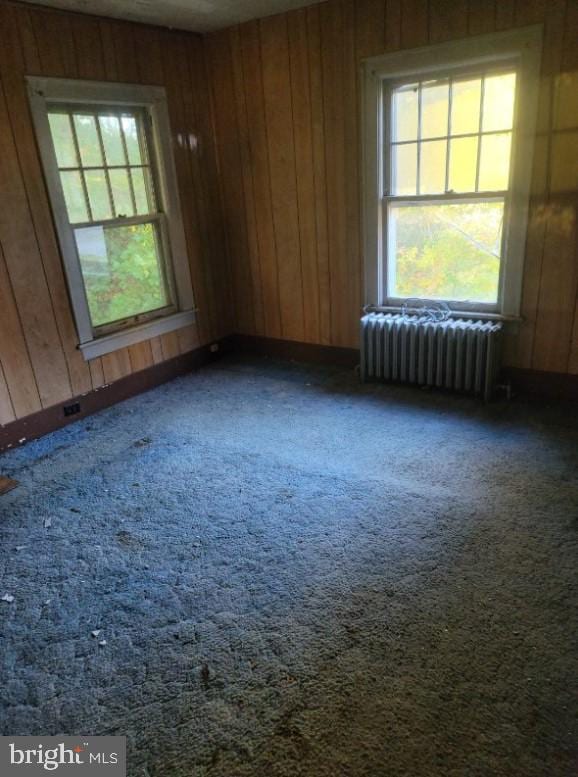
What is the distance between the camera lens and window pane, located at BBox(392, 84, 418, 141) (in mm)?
3480

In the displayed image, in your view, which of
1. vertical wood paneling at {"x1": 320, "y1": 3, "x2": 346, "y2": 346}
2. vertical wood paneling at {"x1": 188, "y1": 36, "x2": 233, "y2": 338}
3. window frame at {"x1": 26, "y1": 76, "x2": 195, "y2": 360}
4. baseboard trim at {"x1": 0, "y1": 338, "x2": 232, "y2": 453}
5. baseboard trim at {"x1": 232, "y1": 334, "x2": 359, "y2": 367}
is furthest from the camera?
baseboard trim at {"x1": 232, "y1": 334, "x2": 359, "y2": 367}

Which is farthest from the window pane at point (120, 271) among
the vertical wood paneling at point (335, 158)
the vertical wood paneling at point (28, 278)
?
the vertical wood paneling at point (335, 158)

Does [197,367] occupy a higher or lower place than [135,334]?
lower

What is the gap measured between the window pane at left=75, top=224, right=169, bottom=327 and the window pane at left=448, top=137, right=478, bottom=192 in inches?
85.8

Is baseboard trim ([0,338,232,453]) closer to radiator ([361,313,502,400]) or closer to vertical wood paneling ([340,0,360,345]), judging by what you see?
vertical wood paneling ([340,0,360,345])

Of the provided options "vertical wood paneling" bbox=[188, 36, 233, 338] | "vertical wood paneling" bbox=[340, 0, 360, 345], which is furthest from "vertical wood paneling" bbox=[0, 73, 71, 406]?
"vertical wood paneling" bbox=[340, 0, 360, 345]

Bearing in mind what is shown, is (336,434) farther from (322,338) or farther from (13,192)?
(13,192)

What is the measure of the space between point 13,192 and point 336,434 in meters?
2.37

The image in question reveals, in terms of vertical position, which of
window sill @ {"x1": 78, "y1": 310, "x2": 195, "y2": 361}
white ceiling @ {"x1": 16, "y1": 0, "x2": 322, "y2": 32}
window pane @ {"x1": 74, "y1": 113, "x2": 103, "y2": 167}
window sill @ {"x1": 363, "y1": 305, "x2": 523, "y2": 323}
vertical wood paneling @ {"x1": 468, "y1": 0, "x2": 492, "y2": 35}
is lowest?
window sill @ {"x1": 78, "y1": 310, "x2": 195, "y2": 361}

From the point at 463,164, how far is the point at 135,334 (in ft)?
8.27

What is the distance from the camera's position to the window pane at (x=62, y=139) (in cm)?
330

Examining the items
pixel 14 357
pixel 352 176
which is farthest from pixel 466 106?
pixel 14 357

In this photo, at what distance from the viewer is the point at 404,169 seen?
3.65m

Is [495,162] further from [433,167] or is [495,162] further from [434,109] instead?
[434,109]
